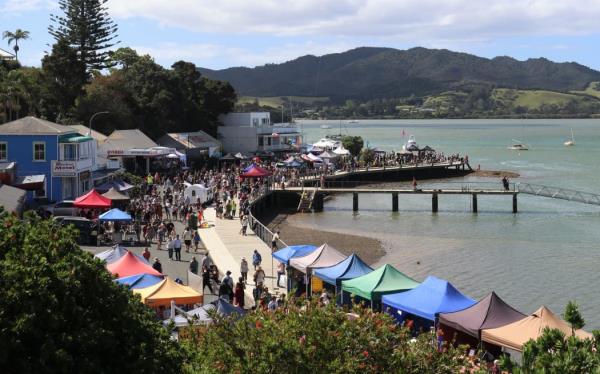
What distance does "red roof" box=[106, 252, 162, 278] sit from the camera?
2334cm

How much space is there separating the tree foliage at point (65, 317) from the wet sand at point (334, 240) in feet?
91.7

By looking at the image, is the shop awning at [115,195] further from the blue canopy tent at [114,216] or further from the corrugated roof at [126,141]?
the corrugated roof at [126,141]

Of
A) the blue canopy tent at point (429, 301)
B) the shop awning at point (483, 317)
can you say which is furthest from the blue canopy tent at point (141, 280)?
the shop awning at point (483, 317)

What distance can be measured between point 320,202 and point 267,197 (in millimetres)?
3982

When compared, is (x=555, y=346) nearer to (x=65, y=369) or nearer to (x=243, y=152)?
(x=65, y=369)

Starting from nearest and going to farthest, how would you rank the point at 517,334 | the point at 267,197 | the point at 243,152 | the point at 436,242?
1. the point at 517,334
2. the point at 436,242
3. the point at 267,197
4. the point at 243,152

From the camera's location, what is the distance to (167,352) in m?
11.4

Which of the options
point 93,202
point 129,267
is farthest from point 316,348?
point 93,202

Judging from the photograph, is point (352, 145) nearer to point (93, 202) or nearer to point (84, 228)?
point (93, 202)

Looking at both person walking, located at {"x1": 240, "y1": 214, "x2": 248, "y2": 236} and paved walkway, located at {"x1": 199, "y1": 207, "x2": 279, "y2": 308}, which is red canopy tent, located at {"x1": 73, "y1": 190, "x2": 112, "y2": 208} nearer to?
paved walkway, located at {"x1": 199, "y1": 207, "x2": 279, "y2": 308}

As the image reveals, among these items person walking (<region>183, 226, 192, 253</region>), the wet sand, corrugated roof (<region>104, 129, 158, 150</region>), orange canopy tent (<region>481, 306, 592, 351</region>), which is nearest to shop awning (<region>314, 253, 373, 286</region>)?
orange canopy tent (<region>481, 306, 592, 351</region>)

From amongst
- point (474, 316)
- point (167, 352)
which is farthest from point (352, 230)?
point (167, 352)

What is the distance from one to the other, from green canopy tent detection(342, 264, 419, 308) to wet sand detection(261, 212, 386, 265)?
15.1 metres

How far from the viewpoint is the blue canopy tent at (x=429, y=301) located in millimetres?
20656
